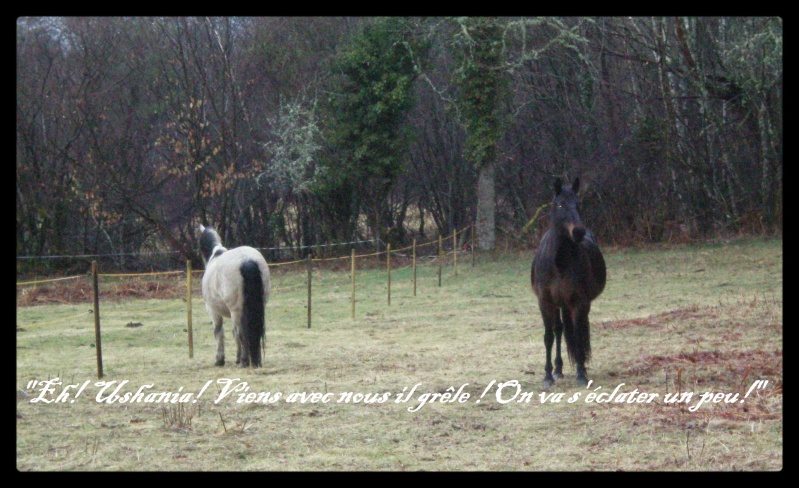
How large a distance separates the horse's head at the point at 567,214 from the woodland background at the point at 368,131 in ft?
46.5

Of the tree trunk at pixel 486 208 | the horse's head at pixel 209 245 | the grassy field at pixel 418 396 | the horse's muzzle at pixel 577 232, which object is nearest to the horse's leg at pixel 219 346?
the grassy field at pixel 418 396

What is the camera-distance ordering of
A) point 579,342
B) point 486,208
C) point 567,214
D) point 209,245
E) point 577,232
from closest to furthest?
point 577,232 → point 567,214 → point 579,342 → point 209,245 → point 486,208

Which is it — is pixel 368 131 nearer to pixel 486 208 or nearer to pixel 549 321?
pixel 486 208

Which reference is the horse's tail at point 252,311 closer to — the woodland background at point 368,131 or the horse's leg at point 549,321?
the horse's leg at point 549,321

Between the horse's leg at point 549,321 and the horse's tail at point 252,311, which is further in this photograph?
the horse's tail at point 252,311

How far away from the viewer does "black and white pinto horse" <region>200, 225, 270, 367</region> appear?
8500 millimetres

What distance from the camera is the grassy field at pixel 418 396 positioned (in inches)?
206

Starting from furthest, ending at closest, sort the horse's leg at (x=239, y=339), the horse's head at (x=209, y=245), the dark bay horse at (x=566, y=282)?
1. the horse's head at (x=209, y=245)
2. the horse's leg at (x=239, y=339)
3. the dark bay horse at (x=566, y=282)

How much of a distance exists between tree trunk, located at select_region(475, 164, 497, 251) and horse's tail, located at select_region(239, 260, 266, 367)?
15.5m

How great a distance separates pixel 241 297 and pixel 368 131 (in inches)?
605

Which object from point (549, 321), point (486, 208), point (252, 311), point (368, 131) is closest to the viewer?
point (549, 321)

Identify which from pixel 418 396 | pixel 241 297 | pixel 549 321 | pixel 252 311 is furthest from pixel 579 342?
pixel 241 297

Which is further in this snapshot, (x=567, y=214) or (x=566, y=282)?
(x=566, y=282)

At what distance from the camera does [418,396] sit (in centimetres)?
703
